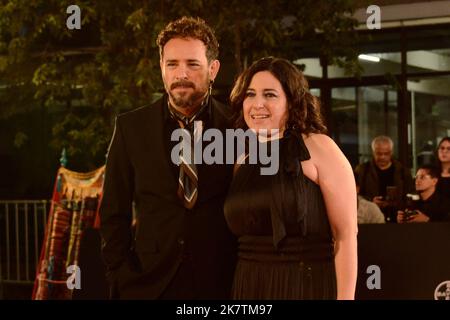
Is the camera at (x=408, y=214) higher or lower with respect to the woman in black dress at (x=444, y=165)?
lower

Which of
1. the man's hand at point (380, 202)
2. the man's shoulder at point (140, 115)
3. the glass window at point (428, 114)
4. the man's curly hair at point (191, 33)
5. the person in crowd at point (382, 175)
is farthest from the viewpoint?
the glass window at point (428, 114)

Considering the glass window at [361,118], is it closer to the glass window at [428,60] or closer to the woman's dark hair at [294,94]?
the glass window at [428,60]

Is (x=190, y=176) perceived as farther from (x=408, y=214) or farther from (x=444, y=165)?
(x=444, y=165)

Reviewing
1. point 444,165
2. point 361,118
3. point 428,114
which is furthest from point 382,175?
point 361,118

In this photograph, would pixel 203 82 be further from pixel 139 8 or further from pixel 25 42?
pixel 25 42

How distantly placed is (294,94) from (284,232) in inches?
23.9

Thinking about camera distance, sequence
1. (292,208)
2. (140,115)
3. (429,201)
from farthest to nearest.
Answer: (429,201), (140,115), (292,208)

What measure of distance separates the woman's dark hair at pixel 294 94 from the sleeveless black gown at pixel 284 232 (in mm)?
89

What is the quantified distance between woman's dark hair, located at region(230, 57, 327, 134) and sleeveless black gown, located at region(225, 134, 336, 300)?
0.29 feet

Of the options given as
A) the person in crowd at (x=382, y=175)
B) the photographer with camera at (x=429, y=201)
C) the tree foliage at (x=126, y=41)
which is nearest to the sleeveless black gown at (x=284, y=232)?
the photographer with camera at (x=429, y=201)

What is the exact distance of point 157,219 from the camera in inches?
152

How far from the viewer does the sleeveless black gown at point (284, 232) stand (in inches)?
144

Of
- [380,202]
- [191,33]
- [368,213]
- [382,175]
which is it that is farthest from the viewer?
[382,175]

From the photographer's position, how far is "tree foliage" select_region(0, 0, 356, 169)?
9.11 metres
